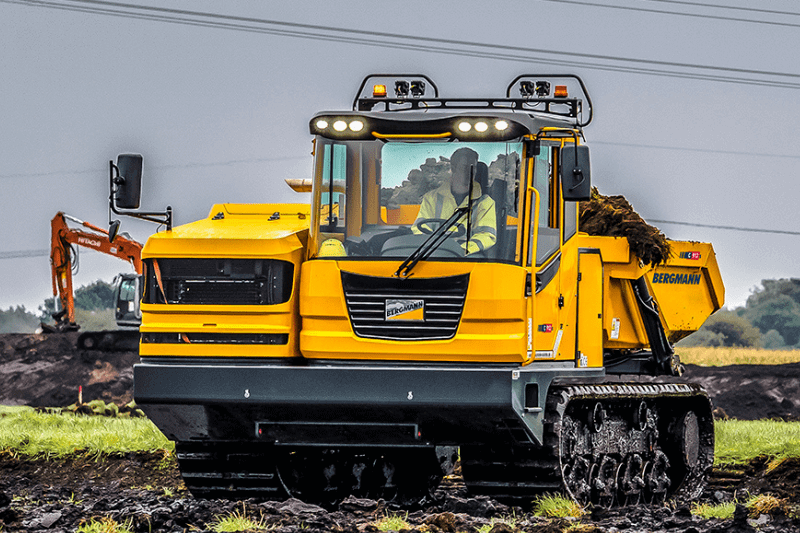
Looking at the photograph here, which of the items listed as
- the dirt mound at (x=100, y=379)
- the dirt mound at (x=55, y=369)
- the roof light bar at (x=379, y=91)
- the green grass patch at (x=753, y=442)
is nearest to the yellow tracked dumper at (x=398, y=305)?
the roof light bar at (x=379, y=91)

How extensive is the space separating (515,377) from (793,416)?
1777 centimetres

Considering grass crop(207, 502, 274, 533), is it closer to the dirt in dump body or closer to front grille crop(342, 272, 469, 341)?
front grille crop(342, 272, 469, 341)

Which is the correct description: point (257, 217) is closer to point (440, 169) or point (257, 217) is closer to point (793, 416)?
point (440, 169)

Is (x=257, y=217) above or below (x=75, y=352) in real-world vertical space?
above

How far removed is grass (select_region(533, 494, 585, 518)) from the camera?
1032cm

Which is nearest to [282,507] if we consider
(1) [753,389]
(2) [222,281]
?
(2) [222,281]

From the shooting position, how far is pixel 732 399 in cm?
2789

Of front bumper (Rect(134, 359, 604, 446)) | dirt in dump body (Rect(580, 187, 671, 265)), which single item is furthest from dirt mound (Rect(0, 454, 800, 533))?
dirt in dump body (Rect(580, 187, 671, 265))

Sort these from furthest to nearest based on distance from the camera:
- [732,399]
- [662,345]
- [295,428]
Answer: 1. [732,399]
2. [662,345]
3. [295,428]

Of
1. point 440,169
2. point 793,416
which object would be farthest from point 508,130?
point 793,416

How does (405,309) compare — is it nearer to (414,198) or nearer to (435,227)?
(435,227)

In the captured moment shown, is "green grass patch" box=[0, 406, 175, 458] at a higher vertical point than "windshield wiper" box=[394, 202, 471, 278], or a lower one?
→ lower

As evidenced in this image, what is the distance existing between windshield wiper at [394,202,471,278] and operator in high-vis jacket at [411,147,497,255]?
0.04 meters

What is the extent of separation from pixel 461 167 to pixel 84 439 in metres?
9.59
